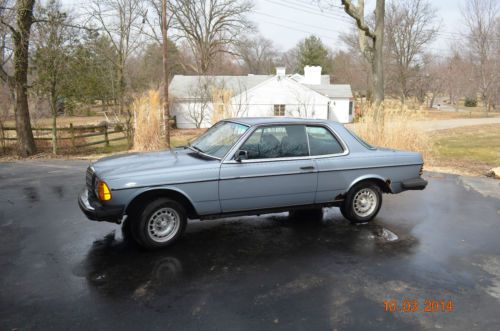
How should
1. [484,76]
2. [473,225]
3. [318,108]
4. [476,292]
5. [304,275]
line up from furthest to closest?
[484,76] < [318,108] < [473,225] < [304,275] < [476,292]

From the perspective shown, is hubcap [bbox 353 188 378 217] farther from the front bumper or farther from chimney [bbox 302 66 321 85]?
chimney [bbox 302 66 321 85]

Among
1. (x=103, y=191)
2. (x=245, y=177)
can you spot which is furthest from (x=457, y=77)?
(x=103, y=191)

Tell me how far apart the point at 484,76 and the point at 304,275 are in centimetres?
4564

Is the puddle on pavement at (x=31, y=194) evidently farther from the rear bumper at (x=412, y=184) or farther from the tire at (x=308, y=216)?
the rear bumper at (x=412, y=184)

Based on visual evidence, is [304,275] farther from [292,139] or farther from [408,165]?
[408,165]

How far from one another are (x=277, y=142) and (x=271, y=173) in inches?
19.9

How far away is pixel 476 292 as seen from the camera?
388 centimetres

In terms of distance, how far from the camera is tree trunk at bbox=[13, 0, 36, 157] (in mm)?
14222

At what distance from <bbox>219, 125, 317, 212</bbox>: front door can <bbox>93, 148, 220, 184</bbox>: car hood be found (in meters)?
0.37

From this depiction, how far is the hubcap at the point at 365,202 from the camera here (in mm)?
5945

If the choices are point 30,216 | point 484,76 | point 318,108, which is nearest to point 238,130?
point 30,216

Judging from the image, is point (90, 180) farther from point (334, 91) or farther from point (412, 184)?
point (334, 91)

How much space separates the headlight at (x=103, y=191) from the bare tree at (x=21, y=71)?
12160mm
